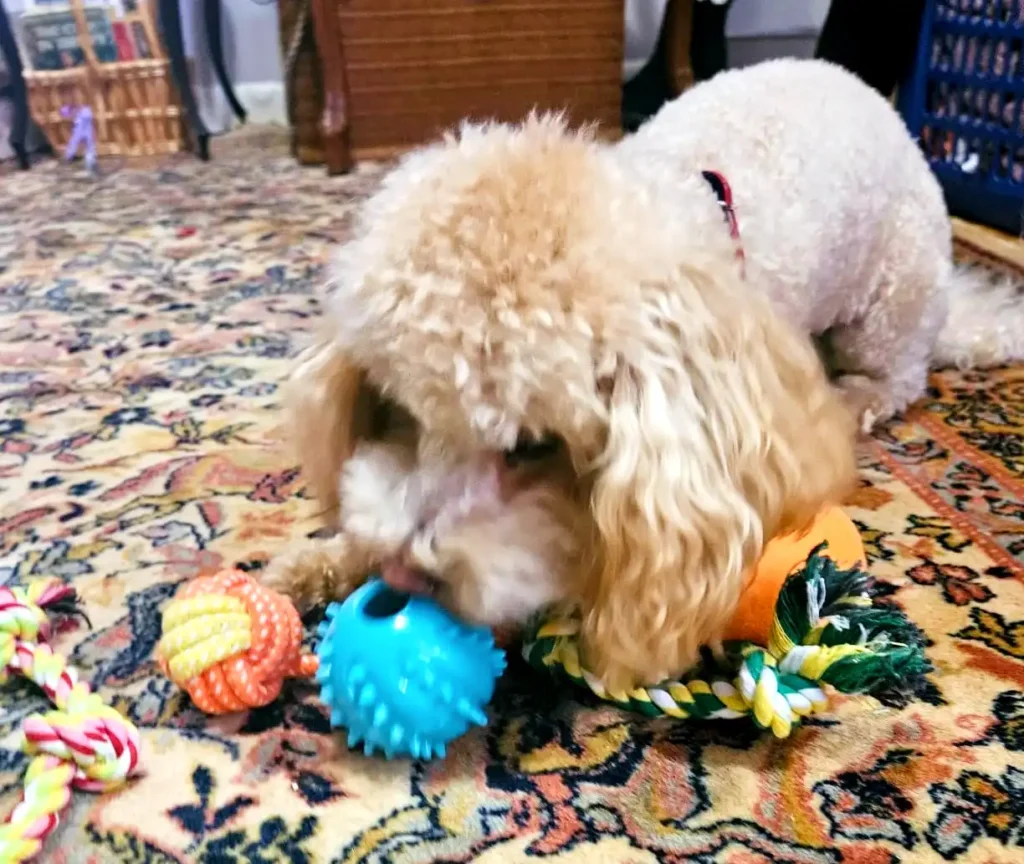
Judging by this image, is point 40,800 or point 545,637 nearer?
point 40,800

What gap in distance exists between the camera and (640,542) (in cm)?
72

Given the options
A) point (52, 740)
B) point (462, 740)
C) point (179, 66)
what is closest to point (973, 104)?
point (462, 740)

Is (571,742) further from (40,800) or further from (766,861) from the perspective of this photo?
(40,800)

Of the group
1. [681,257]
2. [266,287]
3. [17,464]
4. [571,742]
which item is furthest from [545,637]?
[266,287]

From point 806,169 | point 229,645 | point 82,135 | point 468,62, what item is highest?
point 806,169

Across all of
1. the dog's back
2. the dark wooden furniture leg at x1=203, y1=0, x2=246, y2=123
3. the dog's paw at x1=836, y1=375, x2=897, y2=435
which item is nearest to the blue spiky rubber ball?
the dog's back

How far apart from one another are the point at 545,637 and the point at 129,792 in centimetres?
34

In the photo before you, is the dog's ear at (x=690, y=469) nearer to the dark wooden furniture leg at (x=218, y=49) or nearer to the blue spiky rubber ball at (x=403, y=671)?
the blue spiky rubber ball at (x=403, y=671)

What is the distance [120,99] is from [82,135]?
0.21 metres

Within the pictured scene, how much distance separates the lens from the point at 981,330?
158 centimetres

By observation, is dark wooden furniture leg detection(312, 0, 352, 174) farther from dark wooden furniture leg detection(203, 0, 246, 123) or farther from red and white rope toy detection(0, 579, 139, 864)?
red and white rope toy detection(0, 579, 139, 864)

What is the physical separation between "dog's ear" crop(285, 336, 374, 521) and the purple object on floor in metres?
2.82

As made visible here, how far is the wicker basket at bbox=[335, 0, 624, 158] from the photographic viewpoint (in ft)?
9.71

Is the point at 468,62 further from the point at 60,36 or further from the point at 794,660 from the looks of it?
the point at 794,660
